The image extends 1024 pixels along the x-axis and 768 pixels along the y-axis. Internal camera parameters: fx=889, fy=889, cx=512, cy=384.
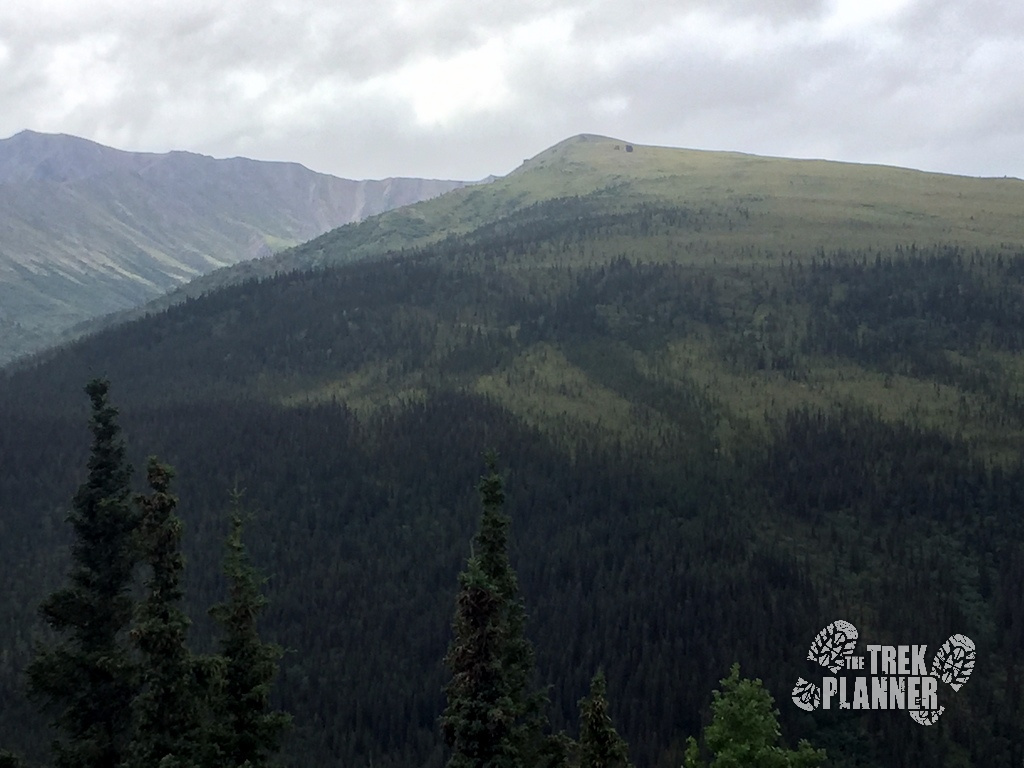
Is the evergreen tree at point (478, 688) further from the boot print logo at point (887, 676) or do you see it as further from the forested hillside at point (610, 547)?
the boot print logo at point (887, 676)

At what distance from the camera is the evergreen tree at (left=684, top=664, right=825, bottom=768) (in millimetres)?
22047

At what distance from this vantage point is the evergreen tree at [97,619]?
23.2 metres

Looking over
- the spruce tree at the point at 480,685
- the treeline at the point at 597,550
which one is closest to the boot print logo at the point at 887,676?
the treeline at the point at 597,550

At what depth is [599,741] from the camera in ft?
73.8

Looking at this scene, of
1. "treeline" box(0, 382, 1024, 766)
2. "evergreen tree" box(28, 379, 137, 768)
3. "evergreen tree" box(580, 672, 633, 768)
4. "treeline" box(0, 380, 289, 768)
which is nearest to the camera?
"treeline" box(0, 380, 289, 768)

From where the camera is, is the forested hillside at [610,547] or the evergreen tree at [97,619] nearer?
the evergreen tree at [97,619]

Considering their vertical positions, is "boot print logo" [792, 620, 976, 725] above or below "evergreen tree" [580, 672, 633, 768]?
below

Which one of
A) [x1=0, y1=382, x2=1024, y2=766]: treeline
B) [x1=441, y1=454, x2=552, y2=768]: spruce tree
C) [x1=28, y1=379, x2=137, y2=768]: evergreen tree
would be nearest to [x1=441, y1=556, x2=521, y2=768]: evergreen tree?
[x1=441, y1=454, x2=552, y2=768]: spruce tree

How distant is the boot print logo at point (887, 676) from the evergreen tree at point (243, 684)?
250 feet

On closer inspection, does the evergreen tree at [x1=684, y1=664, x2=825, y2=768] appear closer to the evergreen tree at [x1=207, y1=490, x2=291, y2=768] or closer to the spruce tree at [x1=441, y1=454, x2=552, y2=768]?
the spruce tree at [x1=441, y1=454, x2=552, y2=768]

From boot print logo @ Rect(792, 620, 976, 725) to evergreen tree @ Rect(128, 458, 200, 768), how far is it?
77.8 m

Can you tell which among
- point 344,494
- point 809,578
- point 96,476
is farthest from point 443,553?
point 96,476

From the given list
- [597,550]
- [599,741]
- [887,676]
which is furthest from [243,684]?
[597,550]

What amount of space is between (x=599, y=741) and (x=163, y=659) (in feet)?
35.6
